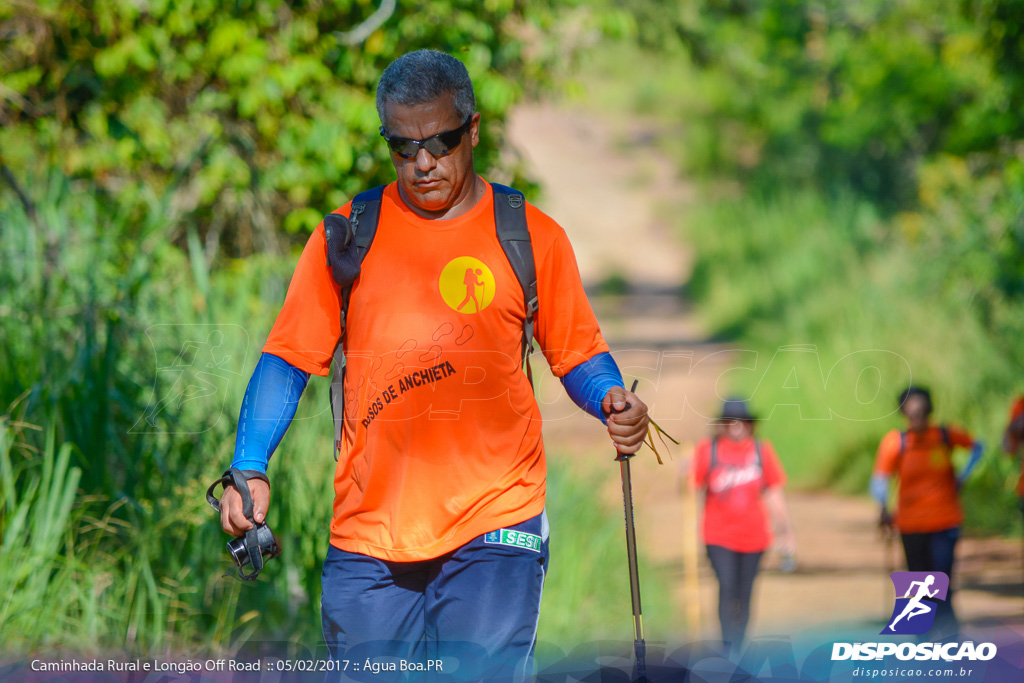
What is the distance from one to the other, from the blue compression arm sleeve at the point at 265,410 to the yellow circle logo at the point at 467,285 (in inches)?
17.2

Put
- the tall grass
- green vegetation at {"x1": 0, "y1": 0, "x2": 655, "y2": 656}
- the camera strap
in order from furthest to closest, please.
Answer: the tall grass < green vegetation at {"x1": 0, "y1": 0, "x2": 655, "y2": 656} < the camera strap

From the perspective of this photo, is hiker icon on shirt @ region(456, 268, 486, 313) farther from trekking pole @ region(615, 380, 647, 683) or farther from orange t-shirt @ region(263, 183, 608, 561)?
trekking pole @ region(615, 380, 647, 683)

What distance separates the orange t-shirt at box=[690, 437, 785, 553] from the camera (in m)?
5.84

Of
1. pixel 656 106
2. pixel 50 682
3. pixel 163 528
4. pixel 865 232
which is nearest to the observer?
pixel 50 682

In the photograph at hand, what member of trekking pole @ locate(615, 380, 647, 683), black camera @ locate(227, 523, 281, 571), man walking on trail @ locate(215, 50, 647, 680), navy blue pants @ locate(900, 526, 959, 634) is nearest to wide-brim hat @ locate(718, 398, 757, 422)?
navy blue pants @ locate(900, 526, 959, 634)

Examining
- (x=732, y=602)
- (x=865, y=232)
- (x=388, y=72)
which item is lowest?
(x=732, y=602)

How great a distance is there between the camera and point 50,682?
10.3ft

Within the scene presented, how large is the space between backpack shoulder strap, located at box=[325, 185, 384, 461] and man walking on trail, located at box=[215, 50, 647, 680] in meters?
0.02

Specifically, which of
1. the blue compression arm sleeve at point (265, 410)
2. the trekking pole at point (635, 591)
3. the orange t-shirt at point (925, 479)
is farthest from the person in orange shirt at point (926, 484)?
the blue compression arm sleeve at point (265, 410)

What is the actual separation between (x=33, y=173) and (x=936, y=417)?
813 centimetres

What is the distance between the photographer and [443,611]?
265 cm

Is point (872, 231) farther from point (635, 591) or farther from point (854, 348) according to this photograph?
point (635, 591)

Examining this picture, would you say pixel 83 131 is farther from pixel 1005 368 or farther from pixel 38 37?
pixel 1005 368

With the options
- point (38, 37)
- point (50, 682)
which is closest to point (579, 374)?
point (50, 682)
